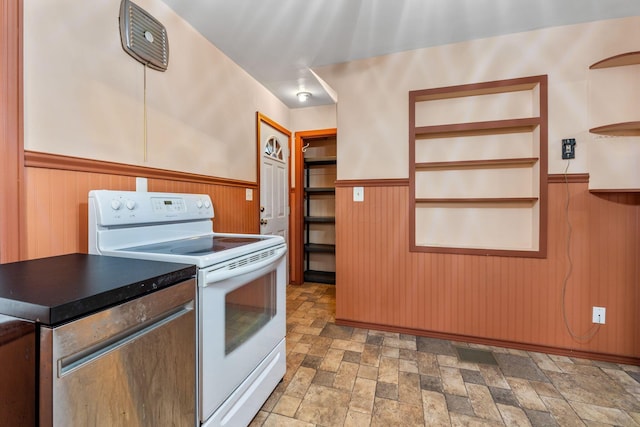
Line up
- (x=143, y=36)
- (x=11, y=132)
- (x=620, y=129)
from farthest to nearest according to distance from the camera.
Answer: (x=620, y=129), (x=143, y=36), (x=11, y=132)

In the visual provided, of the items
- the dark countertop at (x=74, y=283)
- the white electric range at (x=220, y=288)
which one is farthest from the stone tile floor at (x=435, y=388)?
the dark countertop at (x=74, y=283)

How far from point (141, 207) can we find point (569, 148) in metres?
2.76

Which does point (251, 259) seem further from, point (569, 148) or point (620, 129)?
point (620, 129)

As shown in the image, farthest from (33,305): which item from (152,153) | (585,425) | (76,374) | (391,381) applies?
(585,425)

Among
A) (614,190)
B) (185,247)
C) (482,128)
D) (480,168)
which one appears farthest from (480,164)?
(185,247)

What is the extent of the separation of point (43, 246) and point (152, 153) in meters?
0.73

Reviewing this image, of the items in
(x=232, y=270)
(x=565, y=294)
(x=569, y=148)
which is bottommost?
(x=565, y=294)

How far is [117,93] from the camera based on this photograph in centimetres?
149

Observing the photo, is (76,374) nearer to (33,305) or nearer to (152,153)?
(33,305)

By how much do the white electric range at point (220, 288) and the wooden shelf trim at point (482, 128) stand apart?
158 centimetres

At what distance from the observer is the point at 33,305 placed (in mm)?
616

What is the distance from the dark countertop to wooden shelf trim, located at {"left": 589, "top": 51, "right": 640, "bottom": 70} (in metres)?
2.77

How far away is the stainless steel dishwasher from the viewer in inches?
24.4

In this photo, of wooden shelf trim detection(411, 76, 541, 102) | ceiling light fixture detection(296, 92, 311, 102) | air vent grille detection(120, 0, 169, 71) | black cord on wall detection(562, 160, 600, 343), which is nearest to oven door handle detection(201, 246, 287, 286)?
air vent grille detection(120, 0, 169, 71)
